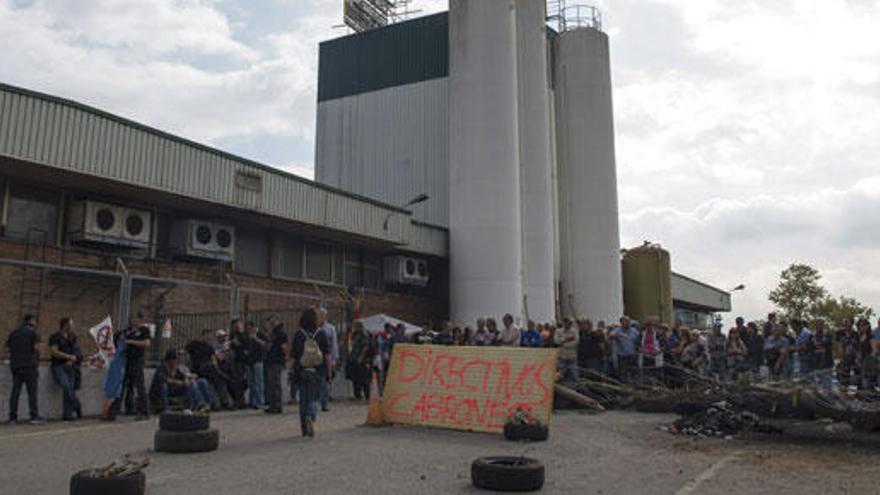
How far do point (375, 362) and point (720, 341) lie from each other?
887 cm

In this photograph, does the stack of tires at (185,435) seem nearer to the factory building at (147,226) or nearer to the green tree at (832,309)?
the factory building at (147,226)

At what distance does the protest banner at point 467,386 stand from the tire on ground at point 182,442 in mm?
3675

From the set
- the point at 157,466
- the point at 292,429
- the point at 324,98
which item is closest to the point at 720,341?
the point at 292,429

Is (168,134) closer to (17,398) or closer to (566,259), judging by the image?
(17,398)

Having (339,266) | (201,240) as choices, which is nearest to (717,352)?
(339,266)

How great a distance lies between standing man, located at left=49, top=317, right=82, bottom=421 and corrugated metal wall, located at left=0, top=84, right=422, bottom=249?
5189mm

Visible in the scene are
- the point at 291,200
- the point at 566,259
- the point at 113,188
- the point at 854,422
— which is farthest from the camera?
the point at 566,259

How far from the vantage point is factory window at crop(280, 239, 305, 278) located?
24484 mm

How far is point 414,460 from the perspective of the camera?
29.2ft

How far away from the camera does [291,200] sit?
74.5ft

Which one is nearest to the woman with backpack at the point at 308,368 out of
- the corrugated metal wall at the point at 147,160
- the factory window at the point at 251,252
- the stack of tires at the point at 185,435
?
the stack of tires at the point at 185,435

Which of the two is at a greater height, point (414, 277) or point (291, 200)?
point (291, 200)

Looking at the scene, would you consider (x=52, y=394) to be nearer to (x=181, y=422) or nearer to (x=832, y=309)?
(x=181, y=422)

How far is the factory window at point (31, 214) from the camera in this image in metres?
17.2
